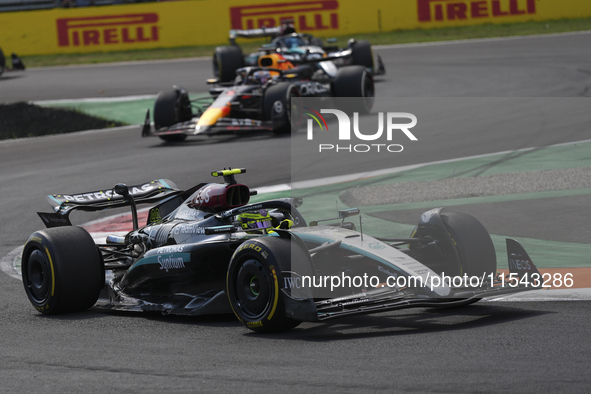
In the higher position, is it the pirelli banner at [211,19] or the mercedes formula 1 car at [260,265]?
the pirelli banner at [211,19]

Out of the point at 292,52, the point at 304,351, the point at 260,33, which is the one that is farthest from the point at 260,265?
the point at 260,33

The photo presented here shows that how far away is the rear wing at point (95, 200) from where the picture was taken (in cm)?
769

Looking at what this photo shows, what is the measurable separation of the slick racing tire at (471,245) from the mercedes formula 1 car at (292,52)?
12.7 metres

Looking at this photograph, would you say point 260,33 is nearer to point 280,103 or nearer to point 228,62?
point 228,62

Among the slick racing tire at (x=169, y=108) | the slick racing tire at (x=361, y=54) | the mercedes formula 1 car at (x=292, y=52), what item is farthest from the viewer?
the slick racing tire at (x=361, y=54)

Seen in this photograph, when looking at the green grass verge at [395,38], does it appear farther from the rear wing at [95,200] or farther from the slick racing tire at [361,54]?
the rear wing at [95,200]

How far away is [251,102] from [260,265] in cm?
1053

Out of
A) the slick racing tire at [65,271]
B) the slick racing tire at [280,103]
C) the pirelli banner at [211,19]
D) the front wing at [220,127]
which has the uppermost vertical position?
the pirelli banner at [211,19]

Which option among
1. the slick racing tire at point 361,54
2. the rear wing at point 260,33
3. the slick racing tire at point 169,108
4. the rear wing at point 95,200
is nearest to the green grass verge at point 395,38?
the rear wing at point 260,33

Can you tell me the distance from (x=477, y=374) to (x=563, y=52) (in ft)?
65.5

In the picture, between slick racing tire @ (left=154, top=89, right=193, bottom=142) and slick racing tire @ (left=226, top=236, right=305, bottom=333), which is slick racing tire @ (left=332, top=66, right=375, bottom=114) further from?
slick racing tire @ (left=226, top=236, right=305, bottom=333)

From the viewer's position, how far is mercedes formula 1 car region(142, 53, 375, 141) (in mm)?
15195

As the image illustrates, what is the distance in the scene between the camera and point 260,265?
563 cm

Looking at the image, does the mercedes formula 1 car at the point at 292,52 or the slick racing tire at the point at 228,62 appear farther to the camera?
the slick racing tire at the point at 228,62
